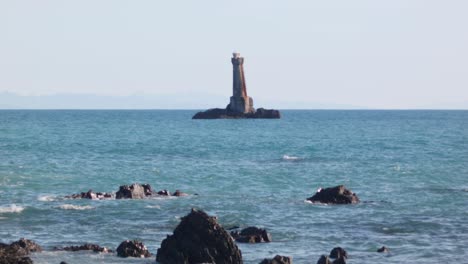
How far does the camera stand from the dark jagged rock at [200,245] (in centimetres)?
2577

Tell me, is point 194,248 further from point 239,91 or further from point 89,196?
point 239,91

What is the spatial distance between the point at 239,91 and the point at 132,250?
5971 inches

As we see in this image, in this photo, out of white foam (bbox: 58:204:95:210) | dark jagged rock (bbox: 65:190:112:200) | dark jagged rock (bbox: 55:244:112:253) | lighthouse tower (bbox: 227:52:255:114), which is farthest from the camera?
lighthouse tower (bbox: 227:52:255:114)

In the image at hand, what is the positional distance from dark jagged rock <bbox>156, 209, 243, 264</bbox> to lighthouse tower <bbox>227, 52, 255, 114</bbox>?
150 meters

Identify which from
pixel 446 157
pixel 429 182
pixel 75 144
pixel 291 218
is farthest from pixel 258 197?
pixel 75 144

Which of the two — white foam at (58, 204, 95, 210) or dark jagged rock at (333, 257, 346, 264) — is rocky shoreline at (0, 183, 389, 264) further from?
white foam at (58, 204, 95, 210)

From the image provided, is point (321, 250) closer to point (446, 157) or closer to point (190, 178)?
point (190, 178)

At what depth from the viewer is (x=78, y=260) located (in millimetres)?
26719

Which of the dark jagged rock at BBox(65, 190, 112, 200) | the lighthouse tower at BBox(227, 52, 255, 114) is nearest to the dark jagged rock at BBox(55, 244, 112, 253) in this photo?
the dark jagged rock at BBox(65, 190, 112, 200)

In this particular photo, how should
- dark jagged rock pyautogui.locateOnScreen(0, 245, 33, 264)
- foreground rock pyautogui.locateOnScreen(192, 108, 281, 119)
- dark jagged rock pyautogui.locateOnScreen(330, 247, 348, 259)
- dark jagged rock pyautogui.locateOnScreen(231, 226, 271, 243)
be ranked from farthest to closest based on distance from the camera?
foreground rock pyautogui.locateOnScreen(192, 108, 281, 119), dark jagged rock pyautogui.locateOnScreen(231, 226, 271, 243), dark jagged rock pyautogui.locateOnScreen(330, 247, 348, 259), dark jagged rock pyautogui.locateOnScreen(0, 245, 33, 264)

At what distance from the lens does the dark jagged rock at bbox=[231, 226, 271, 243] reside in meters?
30.2

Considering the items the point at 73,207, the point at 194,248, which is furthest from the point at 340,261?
the point at 73,207

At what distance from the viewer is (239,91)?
178500 millimetres

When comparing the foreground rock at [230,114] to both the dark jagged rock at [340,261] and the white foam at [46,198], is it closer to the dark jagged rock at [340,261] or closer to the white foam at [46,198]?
the white foam at [46,198]
